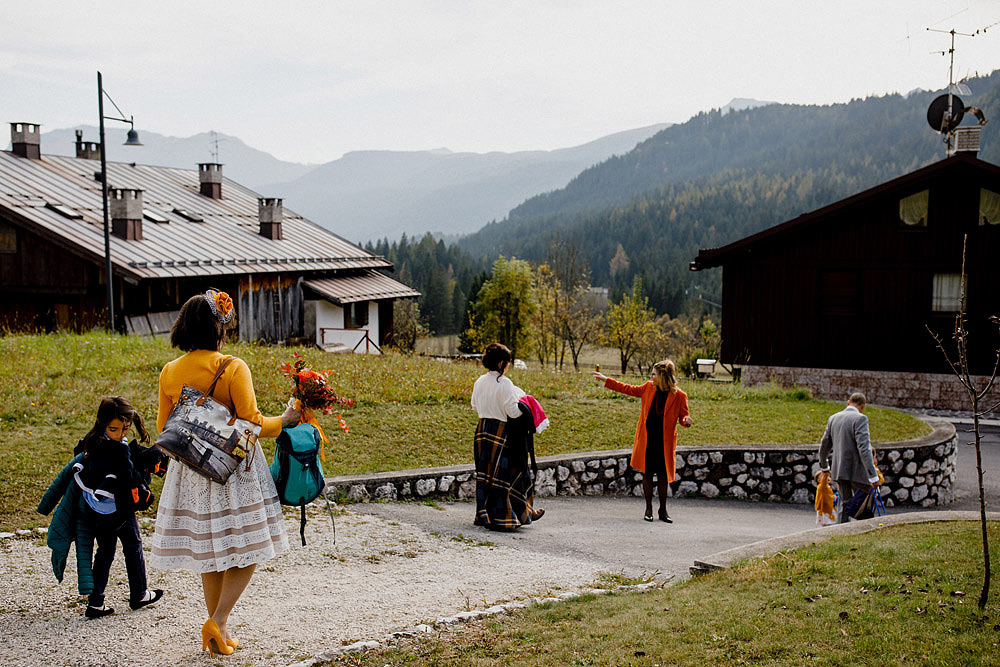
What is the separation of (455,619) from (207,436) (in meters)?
2.13

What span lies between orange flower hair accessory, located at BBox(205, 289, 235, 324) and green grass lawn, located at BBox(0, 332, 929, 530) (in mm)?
4123

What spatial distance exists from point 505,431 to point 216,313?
421 centimetres

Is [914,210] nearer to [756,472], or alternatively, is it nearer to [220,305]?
[756,472]

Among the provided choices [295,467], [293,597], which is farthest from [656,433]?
[295,467]

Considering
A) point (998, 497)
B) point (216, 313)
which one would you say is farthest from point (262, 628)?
point (998, 497)

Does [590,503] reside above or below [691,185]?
below

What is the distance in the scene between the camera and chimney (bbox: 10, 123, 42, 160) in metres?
29.8

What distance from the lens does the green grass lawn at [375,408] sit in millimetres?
10211

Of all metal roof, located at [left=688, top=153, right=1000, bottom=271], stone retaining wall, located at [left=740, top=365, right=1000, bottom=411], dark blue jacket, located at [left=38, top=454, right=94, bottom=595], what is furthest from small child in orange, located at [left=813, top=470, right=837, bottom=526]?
metal roof, located at [left=688, top=153, right=1000, bottom=271]

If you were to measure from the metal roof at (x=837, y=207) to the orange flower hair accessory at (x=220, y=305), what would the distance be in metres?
20.9

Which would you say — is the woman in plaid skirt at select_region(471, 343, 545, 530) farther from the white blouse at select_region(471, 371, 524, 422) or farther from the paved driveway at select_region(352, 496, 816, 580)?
the paved driveway at select_region(352, 496, 816, 580)

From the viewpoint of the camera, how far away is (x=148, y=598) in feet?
18.4

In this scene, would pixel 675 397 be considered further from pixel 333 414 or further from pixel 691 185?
pixel 691 185

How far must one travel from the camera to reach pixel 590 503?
11273 mm
